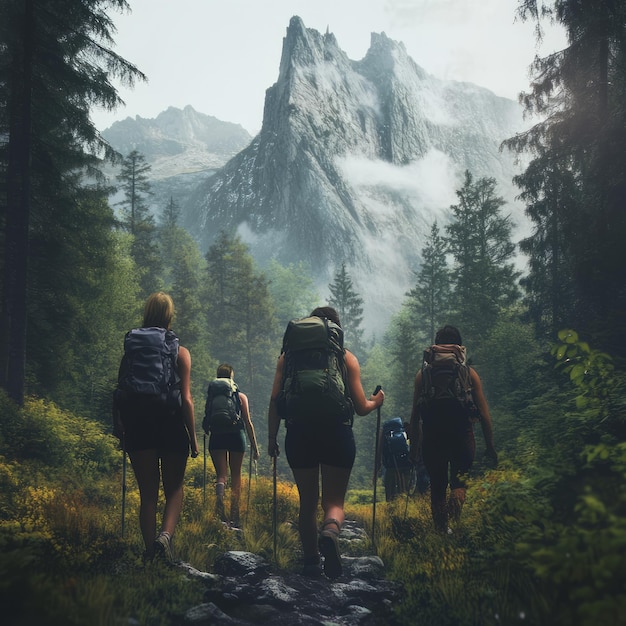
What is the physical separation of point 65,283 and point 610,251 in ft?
46.4

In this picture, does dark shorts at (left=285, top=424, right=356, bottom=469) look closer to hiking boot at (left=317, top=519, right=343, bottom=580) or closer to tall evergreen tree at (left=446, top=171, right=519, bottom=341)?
hiking boot at (left=317, top=519, right=343, bottom=580)

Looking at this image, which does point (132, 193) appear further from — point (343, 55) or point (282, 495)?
point (343, 55)

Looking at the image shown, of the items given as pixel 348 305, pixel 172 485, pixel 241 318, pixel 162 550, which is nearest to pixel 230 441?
pixel 172 485

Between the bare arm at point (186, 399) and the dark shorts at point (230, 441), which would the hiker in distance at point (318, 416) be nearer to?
the bare arm at point (186, 399)

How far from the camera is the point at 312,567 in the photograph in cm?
→ 482

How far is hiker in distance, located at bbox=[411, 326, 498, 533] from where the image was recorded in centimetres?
563

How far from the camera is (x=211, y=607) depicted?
379cm

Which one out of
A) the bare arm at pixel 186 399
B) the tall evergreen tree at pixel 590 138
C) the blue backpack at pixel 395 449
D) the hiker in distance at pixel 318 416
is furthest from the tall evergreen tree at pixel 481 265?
the bare arm at pixel 186 399

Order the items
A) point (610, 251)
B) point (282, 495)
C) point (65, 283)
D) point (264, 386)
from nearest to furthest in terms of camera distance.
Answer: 1. point (282, 495)
2. point (610, 251)
3. point (65, 283)
4. point (264, 386)

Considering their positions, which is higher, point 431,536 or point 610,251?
point 610,251

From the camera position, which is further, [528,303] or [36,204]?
[528,303]

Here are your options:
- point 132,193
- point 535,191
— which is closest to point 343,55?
point 132,193

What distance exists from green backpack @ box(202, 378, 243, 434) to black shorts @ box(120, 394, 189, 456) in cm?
317

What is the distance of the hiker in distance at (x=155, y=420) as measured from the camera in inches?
176
